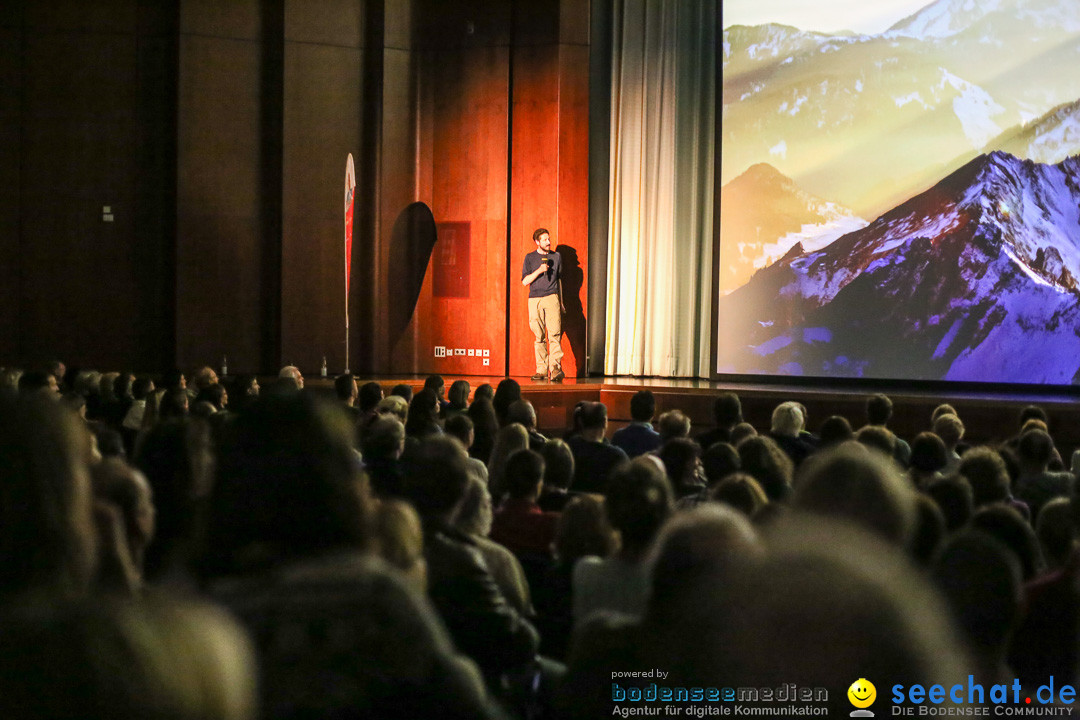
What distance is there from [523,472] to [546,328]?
6.72 meters

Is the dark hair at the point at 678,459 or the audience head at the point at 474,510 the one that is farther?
the dark hair at the point at 678,459

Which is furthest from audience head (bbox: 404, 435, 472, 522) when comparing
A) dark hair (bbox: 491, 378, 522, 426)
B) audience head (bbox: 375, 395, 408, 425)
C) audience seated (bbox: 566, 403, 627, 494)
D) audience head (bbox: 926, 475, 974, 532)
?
dark hair (bbox: 491, 378, 522, 426)

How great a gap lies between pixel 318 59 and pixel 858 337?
571 centimetres

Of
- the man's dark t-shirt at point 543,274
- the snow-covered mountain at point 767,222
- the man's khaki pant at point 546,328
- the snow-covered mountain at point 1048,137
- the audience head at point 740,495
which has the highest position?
the snow-covered mountain at point 1048,137

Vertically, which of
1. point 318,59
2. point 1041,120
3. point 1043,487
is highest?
point 318,59

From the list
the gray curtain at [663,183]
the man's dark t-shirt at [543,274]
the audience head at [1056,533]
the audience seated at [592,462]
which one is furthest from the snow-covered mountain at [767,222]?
the audience head at [1056,533]

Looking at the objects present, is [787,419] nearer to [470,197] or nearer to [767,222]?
[767,222]

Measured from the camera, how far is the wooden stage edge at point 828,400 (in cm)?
758

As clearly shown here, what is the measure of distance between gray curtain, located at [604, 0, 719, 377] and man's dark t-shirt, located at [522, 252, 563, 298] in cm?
151

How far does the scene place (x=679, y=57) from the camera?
35.0 ft

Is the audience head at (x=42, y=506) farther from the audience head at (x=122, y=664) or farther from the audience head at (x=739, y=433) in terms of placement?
the audience head at (x=739, y=433)

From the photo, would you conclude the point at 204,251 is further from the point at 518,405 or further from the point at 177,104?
the point at 518,405

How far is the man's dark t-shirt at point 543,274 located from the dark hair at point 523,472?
21.7 feet

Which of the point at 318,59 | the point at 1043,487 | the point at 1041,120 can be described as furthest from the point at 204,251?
the point at 1043,487
